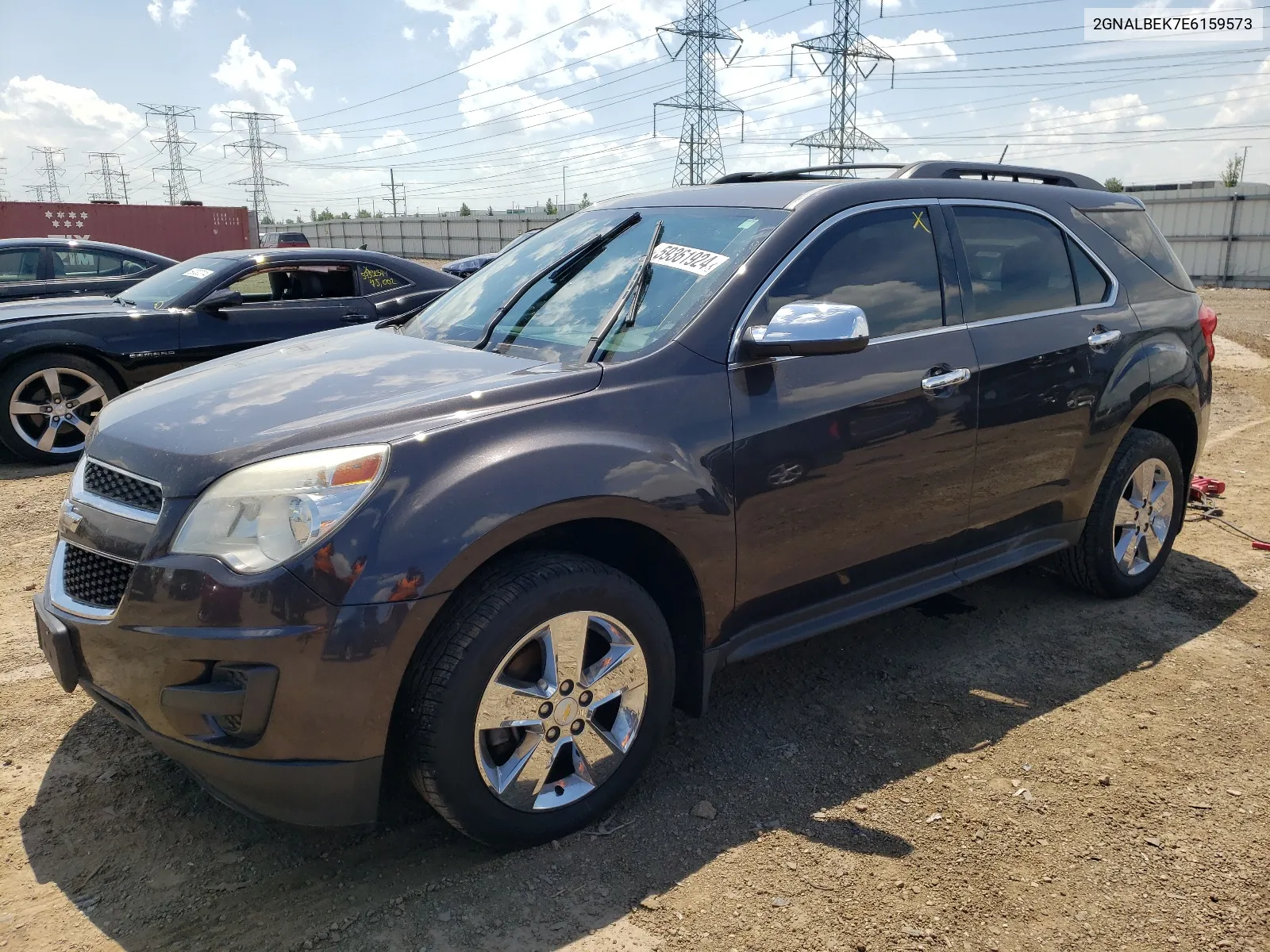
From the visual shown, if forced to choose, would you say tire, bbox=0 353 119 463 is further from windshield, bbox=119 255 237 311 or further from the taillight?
the taillight

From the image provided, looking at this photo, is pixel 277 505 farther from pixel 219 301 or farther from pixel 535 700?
pixel 219 301

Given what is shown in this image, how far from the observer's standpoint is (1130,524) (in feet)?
14.4

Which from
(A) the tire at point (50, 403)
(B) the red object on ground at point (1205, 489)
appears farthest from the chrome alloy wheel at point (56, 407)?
(B) the red object on ground at point (1205, 489)

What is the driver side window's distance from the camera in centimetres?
758

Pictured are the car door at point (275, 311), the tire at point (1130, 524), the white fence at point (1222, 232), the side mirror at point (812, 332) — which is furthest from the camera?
the white fence at point (1222, 232)

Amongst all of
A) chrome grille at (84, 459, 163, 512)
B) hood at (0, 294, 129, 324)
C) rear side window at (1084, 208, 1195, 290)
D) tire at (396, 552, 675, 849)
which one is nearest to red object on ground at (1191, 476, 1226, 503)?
rear side window at (1084, 208, 1195, 290)

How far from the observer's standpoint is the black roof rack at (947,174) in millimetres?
3779

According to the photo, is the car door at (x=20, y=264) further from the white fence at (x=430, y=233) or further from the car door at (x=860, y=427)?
the white fence at (x=430, y=233)

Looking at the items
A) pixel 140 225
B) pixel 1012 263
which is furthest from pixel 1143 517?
pixel 140 225

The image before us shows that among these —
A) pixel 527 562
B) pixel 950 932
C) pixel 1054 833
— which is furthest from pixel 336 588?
pixel 1054 833

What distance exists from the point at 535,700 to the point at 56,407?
6089 millimetres

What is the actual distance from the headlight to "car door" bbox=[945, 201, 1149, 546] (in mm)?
2296

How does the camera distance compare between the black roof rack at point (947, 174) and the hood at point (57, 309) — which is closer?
the black roof rack at point (947, 174)

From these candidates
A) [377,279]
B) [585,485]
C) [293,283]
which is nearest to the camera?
[585,485]
